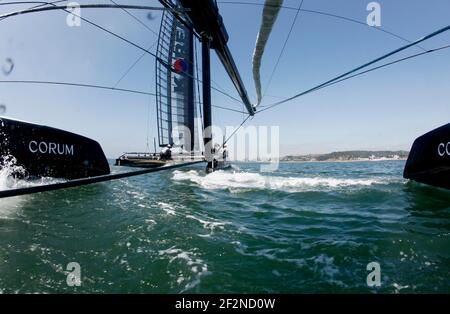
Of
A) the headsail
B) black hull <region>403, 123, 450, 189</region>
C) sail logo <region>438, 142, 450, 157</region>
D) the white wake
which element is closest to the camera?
sail logo <region>438, 142, 450, 157</region>

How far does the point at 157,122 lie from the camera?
29.5 meters

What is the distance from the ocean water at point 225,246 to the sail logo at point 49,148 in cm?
72

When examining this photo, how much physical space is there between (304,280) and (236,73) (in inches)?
634

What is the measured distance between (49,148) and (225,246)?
4.11m

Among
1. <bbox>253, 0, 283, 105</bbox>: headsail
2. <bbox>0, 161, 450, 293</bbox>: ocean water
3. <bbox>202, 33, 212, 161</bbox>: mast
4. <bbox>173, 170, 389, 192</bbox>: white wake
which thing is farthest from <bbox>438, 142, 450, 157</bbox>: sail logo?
<bbox>202, 33, 212, 161</bbox>: mast

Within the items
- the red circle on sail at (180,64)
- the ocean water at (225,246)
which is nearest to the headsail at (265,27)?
the ocean water at (225,246)

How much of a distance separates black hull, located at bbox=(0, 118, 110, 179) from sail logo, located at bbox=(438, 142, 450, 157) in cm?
815

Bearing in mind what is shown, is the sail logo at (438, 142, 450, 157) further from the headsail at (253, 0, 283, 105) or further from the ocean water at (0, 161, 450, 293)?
the headsail at (253, 0, 283, 105)

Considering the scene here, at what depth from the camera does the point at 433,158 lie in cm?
630

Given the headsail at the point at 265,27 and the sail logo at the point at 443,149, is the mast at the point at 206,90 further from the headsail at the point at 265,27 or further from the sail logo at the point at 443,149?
the sail logo at the point at 443,149

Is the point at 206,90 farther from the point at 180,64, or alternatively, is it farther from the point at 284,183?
the point at 180,64

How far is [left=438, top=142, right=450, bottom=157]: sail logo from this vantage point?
5.60 m

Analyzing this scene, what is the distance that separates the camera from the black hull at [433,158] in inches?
227
